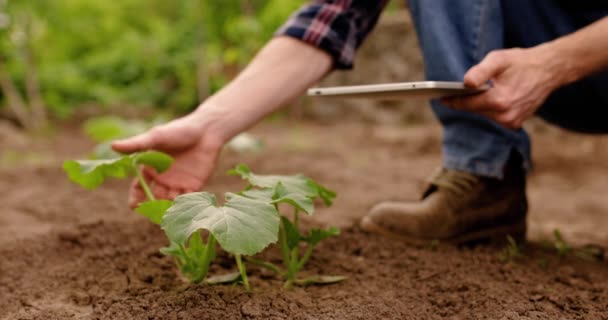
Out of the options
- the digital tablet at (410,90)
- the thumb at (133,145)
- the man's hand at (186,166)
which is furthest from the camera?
the man's hand at (186,166)

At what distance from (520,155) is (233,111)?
2.81ft

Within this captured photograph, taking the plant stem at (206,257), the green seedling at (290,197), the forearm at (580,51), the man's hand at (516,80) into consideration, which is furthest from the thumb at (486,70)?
the plant stem at (206,257)

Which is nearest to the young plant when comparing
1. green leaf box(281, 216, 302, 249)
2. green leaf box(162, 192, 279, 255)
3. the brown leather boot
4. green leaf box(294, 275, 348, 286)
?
green leaf box(162, 192, 279, 255)

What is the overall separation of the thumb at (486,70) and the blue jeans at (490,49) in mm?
209

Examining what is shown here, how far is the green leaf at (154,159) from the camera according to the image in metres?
1.34

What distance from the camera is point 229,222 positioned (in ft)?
3.34

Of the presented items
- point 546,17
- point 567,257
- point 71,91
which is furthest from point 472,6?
point 71,91

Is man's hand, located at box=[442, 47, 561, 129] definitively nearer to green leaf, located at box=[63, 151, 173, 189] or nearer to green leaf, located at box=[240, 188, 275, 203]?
green leaf, located at box=[240, 188, 275, 203]

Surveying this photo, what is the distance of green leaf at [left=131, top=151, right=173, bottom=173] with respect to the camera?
1338mm

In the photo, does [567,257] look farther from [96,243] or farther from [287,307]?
[96,243]

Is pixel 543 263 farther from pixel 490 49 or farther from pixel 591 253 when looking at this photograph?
pixel 490 49

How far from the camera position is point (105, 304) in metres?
1.16

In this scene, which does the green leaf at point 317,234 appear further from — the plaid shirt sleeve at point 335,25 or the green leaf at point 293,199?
the plaid shirt sleeve at point 335,25

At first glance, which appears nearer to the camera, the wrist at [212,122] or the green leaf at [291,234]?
the green leaf at [291,234]
